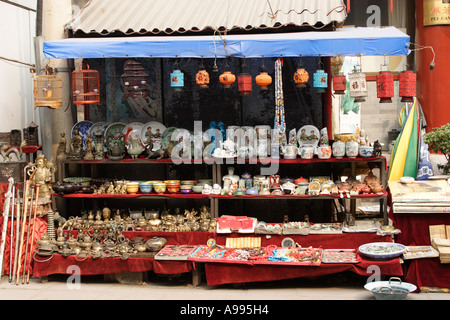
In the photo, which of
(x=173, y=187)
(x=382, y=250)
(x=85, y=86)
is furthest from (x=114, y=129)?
(x=382, y=250)

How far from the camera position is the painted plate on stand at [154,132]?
8.52 metres

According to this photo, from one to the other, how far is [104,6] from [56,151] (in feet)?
7.82

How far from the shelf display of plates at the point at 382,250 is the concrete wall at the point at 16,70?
631 cm

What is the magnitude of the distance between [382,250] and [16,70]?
278 inches

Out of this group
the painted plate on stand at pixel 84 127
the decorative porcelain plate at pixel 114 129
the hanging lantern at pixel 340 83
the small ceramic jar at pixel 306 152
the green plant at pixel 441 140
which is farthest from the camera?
the painted plate on stand at pixel 84 127

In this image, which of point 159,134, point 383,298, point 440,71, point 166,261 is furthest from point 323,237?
point 440,71

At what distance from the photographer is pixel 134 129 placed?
8648 mm

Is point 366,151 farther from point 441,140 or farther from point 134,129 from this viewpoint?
point 134,129

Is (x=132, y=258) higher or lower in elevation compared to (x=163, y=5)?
lower

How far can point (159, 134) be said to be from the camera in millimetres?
8547

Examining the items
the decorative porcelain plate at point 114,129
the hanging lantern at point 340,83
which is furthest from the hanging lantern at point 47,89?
the hanging lantern at point 340,83

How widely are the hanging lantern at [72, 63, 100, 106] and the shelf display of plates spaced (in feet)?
13.8

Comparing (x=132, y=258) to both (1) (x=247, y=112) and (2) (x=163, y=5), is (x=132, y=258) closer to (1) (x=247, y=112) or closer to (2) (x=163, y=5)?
(1) (x=247, y=112)

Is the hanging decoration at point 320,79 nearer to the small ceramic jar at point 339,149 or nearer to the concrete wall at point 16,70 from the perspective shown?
the small ceramic jar at point 339,149
